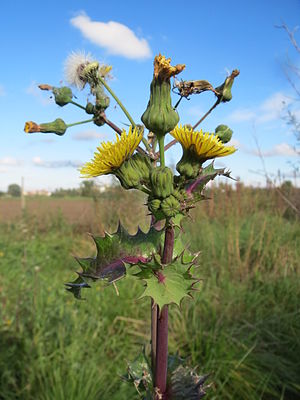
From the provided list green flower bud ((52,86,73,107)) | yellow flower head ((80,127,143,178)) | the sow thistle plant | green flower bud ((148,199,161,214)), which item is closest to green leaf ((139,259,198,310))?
the sow thistle plant

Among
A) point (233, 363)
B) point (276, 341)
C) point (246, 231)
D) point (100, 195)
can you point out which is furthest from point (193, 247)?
point (100, 195)

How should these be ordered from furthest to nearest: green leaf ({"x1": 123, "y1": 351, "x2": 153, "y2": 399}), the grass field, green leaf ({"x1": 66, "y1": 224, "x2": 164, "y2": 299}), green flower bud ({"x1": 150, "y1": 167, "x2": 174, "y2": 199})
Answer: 1. the grass field
2. green leaf ({"x1": 123, "y1": 351, "x2": 153, "y2": 399})
3. green leaf ({"x1": 66, "y1": 224, "x2": 164, "y2": 299})
4. green flower bud ({"x1": 150, "y1": 167, "x2": 174, "y2": 199})

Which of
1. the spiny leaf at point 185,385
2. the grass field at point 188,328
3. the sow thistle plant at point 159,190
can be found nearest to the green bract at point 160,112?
the sow thistle plant at point 159,190

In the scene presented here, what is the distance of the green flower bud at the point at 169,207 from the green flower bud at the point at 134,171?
0.08m

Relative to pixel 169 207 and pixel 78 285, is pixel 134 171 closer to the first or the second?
pixel 169 207

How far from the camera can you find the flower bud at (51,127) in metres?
0.93

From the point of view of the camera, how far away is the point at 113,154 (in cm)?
73

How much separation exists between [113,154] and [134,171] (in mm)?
53

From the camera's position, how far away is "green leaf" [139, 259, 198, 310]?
2.33 feet

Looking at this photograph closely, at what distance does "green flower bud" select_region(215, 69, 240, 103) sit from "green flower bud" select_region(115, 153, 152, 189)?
0.86ft

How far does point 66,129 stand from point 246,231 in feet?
13.6

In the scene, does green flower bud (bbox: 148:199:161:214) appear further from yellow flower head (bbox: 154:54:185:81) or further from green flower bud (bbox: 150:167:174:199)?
yellow flower head (bbox: 154:54:185:81)

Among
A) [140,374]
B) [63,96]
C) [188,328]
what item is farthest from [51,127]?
[188,328]

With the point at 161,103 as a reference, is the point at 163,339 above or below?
below
